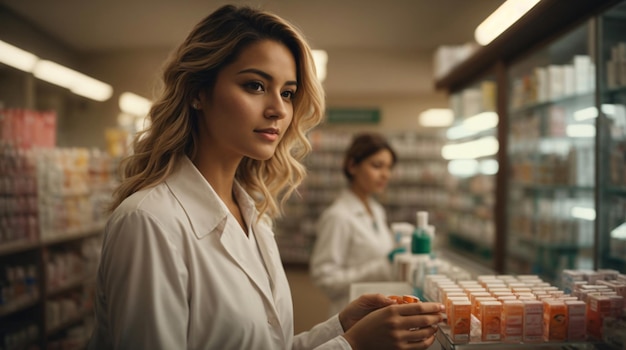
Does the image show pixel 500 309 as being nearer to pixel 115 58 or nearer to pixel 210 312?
pixel 210 312

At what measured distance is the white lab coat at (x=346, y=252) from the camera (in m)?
2.73

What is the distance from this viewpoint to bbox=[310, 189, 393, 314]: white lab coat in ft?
8.95

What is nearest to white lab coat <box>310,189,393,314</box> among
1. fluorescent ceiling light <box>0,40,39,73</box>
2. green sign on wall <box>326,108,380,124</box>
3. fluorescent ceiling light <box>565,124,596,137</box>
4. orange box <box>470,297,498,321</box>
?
orange box <box>470,297,498,321</box>

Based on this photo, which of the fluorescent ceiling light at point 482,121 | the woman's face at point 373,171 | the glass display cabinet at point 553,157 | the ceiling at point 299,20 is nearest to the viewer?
the glass display cabinet at point 553,157

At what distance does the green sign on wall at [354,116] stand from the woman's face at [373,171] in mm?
6400

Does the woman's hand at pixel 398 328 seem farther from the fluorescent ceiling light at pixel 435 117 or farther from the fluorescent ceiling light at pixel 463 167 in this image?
the fluorescent ceiling light at pixel 435 117

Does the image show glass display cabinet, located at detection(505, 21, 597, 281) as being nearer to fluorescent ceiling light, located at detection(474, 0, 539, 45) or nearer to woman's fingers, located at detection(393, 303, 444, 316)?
fluorescent ceiling light, located at detection(474, 0, 539, 45)

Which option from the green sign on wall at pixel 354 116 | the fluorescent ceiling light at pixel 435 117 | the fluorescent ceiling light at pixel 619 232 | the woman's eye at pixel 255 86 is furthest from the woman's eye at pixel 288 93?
the fluorescent ceiling light at pixel 435 117

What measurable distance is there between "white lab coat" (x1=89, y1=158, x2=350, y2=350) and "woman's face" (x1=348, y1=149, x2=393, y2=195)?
1.90 m

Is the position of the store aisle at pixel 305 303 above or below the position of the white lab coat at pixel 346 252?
below

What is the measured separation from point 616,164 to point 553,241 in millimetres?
1281

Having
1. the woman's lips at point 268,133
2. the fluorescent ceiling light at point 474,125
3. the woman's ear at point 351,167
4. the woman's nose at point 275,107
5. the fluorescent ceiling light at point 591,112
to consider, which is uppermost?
the fluorescent ceiling light at point 474,125

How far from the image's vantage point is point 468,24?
7.43 m

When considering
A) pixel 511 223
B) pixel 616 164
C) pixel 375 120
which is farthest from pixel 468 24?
pixel 616 164
